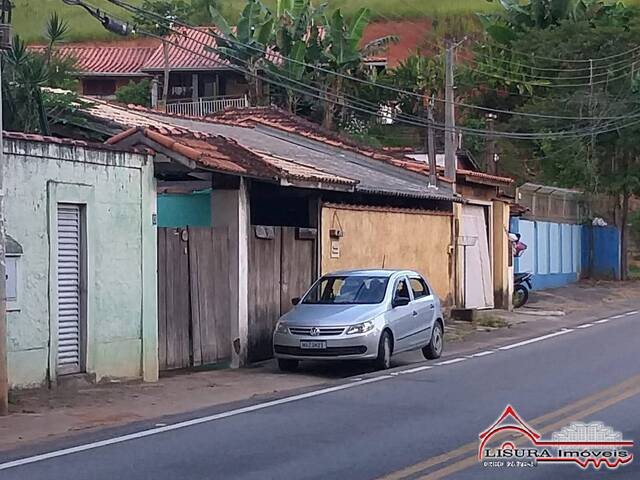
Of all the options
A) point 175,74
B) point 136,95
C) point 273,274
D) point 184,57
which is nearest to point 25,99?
point 273,274

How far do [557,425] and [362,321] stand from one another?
5.78m

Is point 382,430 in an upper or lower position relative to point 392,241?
lower

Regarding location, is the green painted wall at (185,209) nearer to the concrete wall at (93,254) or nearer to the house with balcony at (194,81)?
the concrete wall at (93,254)

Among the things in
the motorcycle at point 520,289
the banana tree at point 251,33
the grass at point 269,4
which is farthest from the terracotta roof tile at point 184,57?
the motorcycle at point 520,289

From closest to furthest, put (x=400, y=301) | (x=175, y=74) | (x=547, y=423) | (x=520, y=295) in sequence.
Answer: (x=547, y=423) → (x=400, y=301) → (x=520, y=295) → (x=175, y=74)

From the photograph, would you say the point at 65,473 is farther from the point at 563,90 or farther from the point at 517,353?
the point at 563,90

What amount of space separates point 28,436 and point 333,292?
26.0 feet

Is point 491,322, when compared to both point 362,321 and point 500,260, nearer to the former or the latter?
point 500,260

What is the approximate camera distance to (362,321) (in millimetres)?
17359

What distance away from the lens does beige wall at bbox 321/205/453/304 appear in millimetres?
22547

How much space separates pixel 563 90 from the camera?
45.9 metres

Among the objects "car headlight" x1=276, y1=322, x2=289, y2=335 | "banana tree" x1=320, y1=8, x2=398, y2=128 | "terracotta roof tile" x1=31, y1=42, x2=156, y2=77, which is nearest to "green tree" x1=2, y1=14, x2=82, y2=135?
"car headlight" x1=276, y1=322, x2=289, y2=335

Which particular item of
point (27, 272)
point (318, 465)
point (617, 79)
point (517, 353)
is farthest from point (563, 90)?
point (318, 465)

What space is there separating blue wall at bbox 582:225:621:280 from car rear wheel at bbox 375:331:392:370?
29.9m
